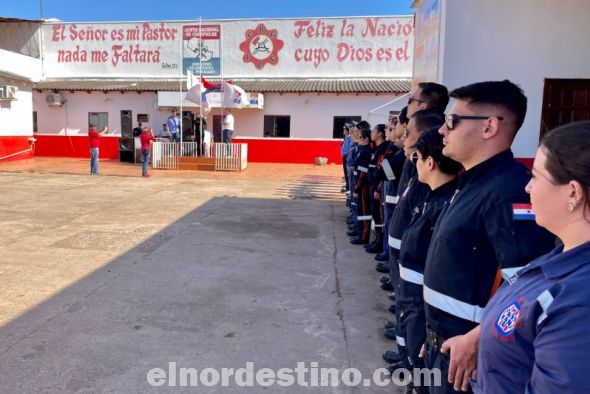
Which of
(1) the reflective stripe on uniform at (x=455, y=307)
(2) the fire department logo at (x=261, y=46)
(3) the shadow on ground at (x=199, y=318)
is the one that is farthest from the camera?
(2) the fire department logo at (x=261, y=46)

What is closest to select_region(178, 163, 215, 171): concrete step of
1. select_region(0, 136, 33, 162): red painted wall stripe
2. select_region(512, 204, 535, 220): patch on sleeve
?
select_region(0, 136, 33, 162): red painted wall stripe

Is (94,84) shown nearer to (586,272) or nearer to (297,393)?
(297,393)

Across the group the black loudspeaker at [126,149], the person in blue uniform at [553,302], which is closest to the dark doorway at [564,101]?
the person in blue uniform at [553,302]

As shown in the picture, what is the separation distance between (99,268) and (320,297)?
2.63 meters

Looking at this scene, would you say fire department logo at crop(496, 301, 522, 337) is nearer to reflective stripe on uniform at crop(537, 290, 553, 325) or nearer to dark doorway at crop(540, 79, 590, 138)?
reflective stripe on uniform at crop(537, 290, 553, 325)

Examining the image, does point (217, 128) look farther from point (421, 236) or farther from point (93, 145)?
point (421, 236)

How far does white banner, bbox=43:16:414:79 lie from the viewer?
21.2 metres

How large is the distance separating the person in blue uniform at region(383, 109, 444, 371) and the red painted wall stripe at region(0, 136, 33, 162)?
1994 centimetres

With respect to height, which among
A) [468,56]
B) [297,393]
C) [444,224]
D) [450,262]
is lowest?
[297,393]

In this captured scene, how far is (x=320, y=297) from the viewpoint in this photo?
4.60 meters

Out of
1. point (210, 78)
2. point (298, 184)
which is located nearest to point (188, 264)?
point (298, 184)

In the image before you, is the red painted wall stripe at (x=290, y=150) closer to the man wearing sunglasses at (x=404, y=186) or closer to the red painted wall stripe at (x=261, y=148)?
the red painted wall stripe at (x=261, y=148)

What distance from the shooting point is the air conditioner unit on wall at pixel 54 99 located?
2177cm

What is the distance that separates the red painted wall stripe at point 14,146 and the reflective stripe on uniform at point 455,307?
20947mm
